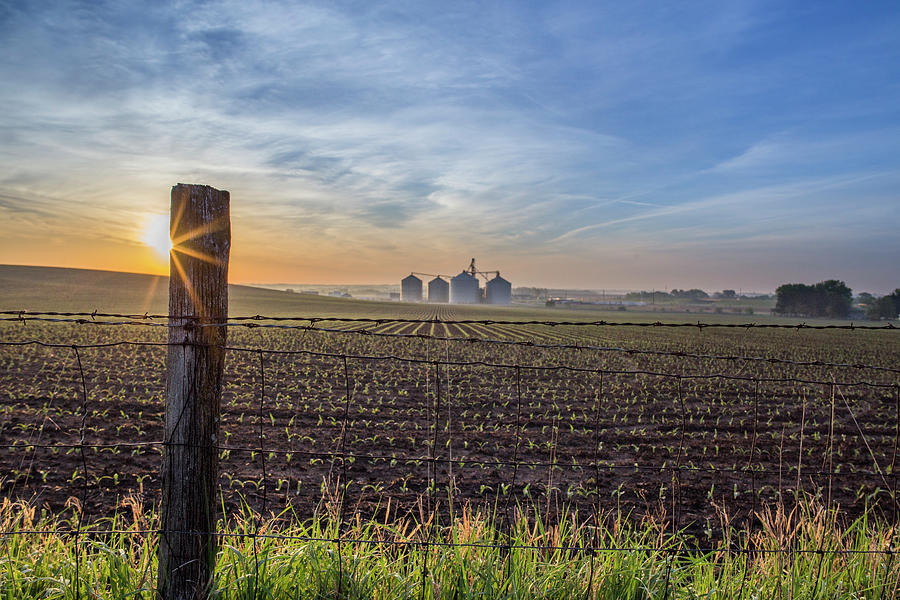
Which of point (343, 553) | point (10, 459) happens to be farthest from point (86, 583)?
point (10, 459)

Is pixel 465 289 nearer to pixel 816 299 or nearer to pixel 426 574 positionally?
pixel 816 299

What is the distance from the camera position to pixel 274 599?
2.68 meters

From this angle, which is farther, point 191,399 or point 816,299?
point 816,299

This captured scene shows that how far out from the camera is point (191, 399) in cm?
273

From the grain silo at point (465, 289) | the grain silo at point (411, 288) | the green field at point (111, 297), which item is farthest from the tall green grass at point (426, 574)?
Answer: the grain silo at point (411, 288)

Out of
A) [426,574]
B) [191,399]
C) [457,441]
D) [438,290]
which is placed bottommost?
[457,441]

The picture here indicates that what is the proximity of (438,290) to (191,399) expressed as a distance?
175 meters

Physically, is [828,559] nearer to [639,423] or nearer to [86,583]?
[86,583]

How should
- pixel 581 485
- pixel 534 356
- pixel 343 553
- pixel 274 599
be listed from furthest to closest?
1. pixel 534 356
2. pixel 581 485
3. pixel 343 553
4. pixel 274 599

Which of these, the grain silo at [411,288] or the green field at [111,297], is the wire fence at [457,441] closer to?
the green field at [111,297]

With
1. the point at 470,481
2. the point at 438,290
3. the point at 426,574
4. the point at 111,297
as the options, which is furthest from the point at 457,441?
the point at 438,290

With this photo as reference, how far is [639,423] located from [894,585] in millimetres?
8475

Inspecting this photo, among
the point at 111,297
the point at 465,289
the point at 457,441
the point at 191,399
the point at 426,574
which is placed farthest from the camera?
the point at 465,289

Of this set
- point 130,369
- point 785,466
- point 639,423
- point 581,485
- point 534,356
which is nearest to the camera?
point 581,485
